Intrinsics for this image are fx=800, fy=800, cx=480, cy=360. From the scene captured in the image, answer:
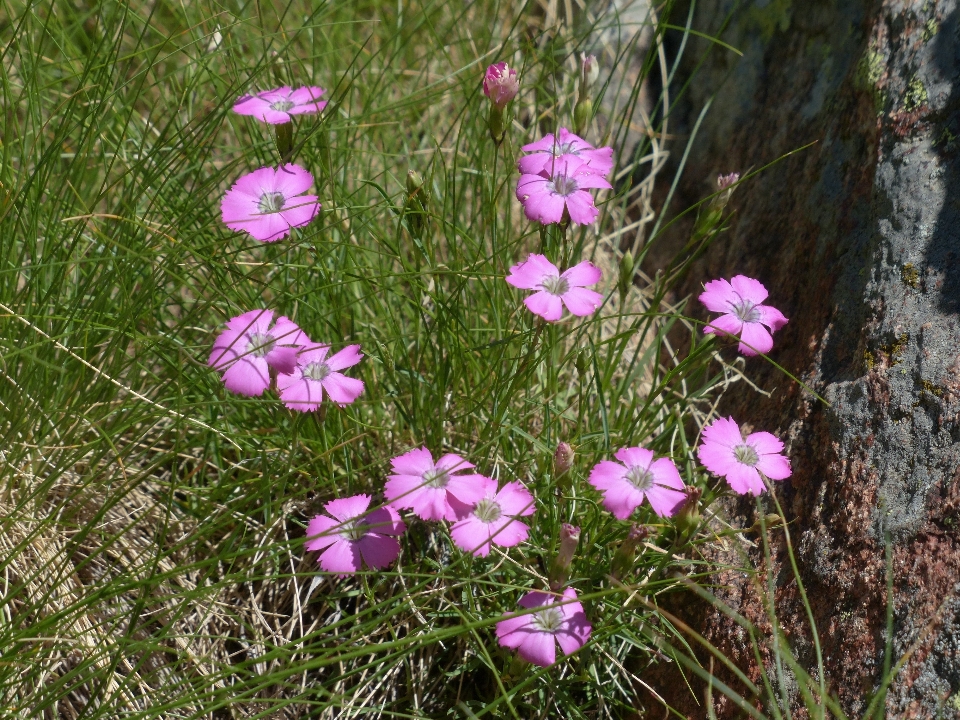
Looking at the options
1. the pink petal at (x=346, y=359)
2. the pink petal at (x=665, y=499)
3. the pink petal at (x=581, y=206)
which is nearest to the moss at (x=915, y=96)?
the pink petal at (x=581, y=206)

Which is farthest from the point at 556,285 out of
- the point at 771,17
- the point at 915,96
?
the point at 771,17

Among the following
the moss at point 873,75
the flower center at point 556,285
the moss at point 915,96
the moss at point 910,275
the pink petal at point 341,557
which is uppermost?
the moss at point 873,75

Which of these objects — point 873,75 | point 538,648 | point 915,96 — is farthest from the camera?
point 873,75

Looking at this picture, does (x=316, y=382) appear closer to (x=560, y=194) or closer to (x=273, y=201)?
(x=273, y=201)

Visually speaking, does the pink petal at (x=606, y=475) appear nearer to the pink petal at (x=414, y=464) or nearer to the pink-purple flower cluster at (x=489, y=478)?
the pink-purple flower cluster at (x=489, y=478)

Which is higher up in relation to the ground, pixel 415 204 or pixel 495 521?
pixel 415 204
